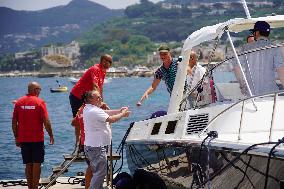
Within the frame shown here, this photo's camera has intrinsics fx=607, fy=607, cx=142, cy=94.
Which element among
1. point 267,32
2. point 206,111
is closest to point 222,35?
point 267,32

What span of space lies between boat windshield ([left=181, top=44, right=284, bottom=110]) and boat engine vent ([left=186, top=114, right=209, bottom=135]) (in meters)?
0.52

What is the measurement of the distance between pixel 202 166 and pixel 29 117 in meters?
3.42

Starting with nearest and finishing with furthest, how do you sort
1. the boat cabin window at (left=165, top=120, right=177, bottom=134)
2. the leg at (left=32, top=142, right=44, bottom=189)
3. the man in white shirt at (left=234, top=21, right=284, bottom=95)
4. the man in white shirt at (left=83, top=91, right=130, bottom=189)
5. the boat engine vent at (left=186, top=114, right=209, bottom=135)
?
1. the boat engine vent at (left=186, top=114, right=209, bottom=135)
2. the man in white shirt at (left=234, top=21, right=284, bottom=95)
3. the boat cabin window at (left=165, top=120, right=177, bottom=134)
4. the man in white shirt at (left=83, top=91, right=130, bottom=189)
5. the leg at (left=32, top=142, right=44, bottom=189)

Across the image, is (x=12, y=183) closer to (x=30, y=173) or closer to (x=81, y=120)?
(x=30, y=173)

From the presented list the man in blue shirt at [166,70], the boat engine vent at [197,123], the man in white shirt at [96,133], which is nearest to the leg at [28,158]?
the man in white shirt at [96,133]

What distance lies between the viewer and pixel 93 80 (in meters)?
10.2

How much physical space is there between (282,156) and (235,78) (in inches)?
93.1

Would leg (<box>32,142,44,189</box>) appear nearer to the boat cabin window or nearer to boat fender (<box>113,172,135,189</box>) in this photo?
boat fender (<box>113,172,135,189</box>)

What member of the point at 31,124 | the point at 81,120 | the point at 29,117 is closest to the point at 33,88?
the point at 29,117

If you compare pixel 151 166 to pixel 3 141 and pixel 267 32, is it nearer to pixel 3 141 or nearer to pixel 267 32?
pixel 267 32

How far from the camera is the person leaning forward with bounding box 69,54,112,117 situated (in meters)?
10.2

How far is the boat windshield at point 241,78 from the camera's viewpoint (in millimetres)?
8016

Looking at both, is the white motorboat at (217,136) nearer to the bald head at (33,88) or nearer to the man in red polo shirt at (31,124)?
the man in red polo shirt at (31,124)

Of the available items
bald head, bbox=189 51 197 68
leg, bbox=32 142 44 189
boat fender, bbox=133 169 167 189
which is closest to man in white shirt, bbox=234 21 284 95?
bald head, bbox=189 51 197 68
